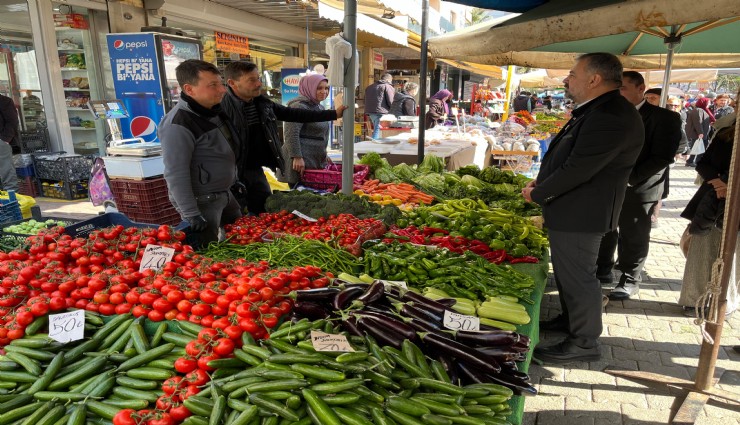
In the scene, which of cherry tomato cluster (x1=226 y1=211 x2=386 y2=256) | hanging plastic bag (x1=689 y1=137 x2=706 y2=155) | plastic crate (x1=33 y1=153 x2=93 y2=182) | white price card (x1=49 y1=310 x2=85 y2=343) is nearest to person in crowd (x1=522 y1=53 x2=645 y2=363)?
cherry tomato cluster (x1=226 y1=211 x2=386 y2=256)

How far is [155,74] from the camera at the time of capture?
27.0 feet

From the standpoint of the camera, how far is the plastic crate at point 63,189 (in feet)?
26.7

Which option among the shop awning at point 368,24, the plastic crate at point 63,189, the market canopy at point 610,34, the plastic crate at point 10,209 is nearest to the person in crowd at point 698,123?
the market canopy at point 610,34

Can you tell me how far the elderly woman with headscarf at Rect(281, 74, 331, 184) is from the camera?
212 inches

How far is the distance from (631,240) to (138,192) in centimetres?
530

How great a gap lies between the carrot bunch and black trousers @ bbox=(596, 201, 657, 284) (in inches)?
83.2

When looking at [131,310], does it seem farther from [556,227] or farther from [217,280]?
[556,227]

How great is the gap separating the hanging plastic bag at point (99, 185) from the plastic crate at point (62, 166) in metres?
2.17

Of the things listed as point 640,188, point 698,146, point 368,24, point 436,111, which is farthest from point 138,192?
point 698,146

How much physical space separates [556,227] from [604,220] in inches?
13.3

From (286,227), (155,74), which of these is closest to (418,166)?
(286,227)

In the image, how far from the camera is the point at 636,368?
12.9 ft

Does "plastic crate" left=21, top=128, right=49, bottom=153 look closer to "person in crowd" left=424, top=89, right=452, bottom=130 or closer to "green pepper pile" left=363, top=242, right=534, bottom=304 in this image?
"green pepper pile" left=363, top=242, right=534, bottom=304

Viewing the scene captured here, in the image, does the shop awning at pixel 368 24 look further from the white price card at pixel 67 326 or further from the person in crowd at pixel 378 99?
the white price card at pixel 67 326
